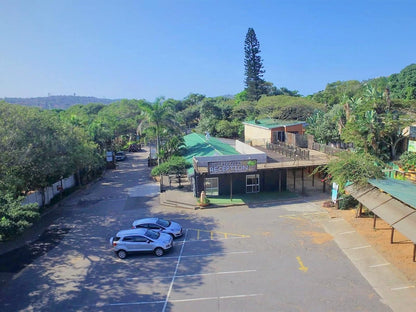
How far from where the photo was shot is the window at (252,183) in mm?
27625

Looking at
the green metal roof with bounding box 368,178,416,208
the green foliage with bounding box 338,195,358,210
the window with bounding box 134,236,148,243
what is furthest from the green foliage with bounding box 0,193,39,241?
the green foliage with bounding box 338,195,358,210

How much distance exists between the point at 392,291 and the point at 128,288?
11044mm

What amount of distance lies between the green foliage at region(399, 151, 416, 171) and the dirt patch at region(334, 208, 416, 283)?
6424mm

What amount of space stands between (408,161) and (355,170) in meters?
7.69

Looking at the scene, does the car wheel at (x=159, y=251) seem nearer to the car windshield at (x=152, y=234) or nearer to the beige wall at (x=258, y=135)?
the car windshield at (x=152, y=234)

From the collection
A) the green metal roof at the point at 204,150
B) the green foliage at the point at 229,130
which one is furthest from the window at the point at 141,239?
the green foliage at the point at 229,130

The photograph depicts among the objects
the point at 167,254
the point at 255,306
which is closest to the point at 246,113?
the point at 167,254

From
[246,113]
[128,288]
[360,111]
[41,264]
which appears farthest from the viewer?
[246,113]

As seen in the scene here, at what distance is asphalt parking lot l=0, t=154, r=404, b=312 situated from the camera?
40.4 ft

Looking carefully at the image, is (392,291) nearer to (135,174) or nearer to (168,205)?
(168,205)

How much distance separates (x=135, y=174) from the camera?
40.5 m

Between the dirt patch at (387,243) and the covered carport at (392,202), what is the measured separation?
1.44 feet

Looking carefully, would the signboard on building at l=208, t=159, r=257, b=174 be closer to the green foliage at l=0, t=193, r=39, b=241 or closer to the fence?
the fence

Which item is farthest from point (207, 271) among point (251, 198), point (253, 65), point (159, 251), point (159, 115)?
point (253, 65)
